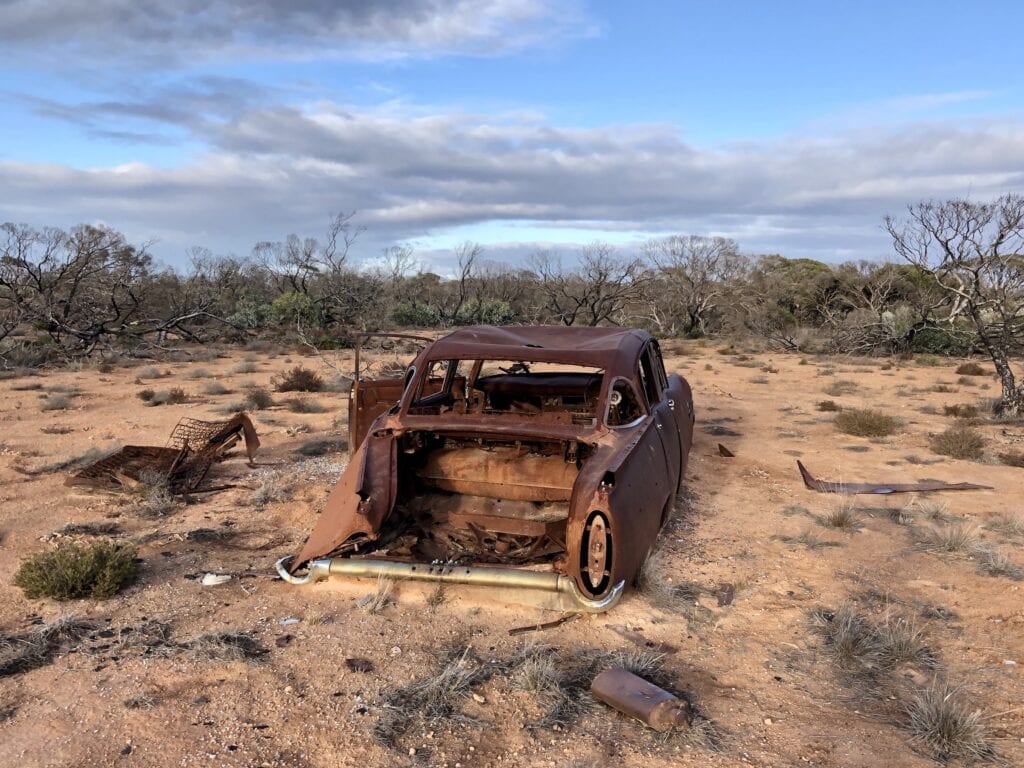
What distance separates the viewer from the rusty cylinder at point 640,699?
121 inches

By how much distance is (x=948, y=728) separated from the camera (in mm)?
3014

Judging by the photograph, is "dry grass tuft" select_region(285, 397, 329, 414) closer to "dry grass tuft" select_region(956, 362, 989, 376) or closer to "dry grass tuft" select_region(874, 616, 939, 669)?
"dry grass tuft" select_region(874, 616, 939, 669)

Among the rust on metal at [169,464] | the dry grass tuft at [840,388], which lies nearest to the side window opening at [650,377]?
the rust on metal at [169,464]

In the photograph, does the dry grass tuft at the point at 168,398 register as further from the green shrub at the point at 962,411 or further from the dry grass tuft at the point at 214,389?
the green shrub at the point at 962,411

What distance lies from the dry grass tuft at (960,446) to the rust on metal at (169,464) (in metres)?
8.29

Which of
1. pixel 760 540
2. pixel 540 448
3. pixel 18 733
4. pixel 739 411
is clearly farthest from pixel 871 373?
pixel 18 733

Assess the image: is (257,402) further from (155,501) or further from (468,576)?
(468,576)

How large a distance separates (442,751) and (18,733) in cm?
177

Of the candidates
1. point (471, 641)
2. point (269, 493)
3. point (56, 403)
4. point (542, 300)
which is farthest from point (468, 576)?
point (542, 300)

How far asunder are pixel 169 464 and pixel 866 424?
9.11m

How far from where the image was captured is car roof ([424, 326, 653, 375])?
518 cm

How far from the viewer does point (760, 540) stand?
571cm

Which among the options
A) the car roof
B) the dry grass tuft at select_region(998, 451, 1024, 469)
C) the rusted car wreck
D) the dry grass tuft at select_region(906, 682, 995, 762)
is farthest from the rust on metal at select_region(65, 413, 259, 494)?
the dry grass tuft at select_region(998, 451, 1024, 469)

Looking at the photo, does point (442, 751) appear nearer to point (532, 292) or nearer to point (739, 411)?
point (739, 411)
